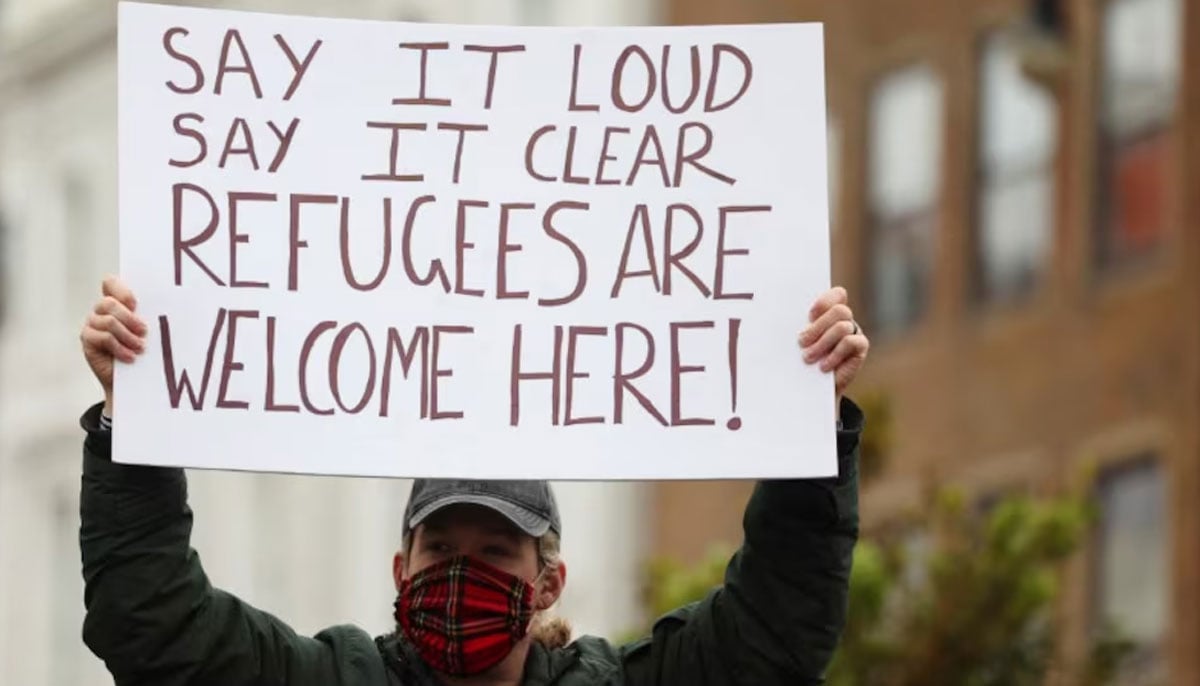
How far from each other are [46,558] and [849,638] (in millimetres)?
24133

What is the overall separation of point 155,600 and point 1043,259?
18.5 metres

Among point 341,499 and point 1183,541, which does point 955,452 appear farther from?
point 341,499

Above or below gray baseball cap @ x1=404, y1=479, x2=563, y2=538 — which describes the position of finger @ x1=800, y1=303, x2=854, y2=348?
above

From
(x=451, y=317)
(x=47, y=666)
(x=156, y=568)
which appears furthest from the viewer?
(x=47, y=666)

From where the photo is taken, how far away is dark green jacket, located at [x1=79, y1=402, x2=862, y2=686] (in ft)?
19.6

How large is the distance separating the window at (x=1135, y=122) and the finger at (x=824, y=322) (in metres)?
16.6

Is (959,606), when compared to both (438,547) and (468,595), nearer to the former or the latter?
(438,547)

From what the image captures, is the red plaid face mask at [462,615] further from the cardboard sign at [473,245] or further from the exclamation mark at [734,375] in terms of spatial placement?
the exclamation mark at [734,375]

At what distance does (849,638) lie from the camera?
14.8 meters

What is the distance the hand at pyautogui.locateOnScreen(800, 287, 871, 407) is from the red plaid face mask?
0.63m

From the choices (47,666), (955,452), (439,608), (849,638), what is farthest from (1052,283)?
(439,608)

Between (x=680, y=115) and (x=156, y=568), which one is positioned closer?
(x=156, y=568)

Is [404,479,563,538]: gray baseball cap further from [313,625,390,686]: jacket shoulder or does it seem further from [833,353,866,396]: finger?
[833,353,866,396]: finger

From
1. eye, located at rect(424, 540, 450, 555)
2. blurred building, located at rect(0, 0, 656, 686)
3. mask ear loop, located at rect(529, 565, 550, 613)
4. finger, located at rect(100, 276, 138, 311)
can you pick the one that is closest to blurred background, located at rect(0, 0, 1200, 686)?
A: blurred building, located at rect(0, 0, 656, 686)
